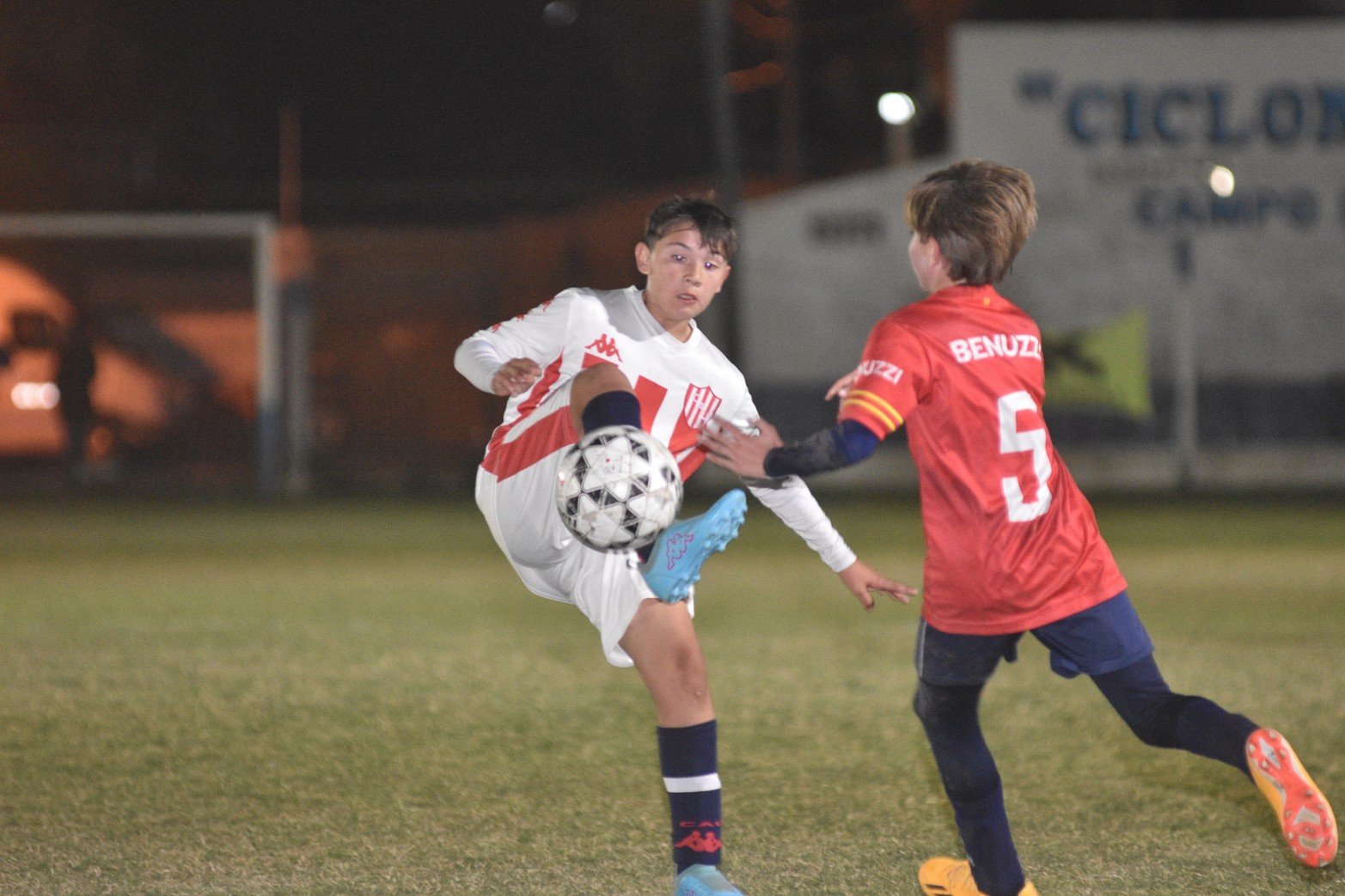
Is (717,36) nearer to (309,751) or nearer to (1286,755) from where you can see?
(309,751)

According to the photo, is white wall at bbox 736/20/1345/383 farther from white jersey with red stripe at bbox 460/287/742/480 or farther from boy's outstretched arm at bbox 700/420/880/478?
boy's outstretched arm at bbox 700/420/880/478

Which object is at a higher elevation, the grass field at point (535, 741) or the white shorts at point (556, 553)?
the white shorts at point (556, 553)

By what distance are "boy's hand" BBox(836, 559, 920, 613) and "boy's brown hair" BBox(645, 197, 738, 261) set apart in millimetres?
811

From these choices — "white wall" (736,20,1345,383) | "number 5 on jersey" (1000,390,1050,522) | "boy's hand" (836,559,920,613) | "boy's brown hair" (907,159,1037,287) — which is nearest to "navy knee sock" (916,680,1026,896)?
"boy's hand" (836,559,920,613)

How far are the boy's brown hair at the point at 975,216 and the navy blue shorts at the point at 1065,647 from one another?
29.9 inches

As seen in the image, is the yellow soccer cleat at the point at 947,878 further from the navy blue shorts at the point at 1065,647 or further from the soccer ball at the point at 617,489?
the soccer ball at the point at 617,489

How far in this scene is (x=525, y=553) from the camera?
398cm

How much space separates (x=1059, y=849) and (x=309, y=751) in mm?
2645

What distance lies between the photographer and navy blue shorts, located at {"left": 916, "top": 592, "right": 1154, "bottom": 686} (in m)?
3.58

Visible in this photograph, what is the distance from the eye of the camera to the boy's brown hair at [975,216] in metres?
3.60

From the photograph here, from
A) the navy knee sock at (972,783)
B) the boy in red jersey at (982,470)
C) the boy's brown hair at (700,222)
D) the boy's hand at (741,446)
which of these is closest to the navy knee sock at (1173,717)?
the boy in red jersey at (982,470)

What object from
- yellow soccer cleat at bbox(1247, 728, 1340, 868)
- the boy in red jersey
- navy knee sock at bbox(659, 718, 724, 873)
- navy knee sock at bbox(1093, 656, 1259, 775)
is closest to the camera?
yellow soccer cleat at bbox(1247, 728, 1340, 868)

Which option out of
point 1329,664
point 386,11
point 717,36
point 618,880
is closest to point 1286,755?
point 618,880

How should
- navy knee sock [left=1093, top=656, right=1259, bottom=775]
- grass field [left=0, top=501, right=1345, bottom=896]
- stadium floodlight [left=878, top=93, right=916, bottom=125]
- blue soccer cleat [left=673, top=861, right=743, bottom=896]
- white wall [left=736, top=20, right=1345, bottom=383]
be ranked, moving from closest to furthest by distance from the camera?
1. navy knee sock [left=1093, top=656, right=1259, bottom=775]
2. blue soccer cleat [left=673, top=861, right=743, bottom=896]
3. grass field [left=0, top=501, right=1345, bottom=896]
4. stadium floodlight [left=878, top=93, right=916, bottom=125]
5. white wall [left=736, top=20, right=1345, bottom=383]
